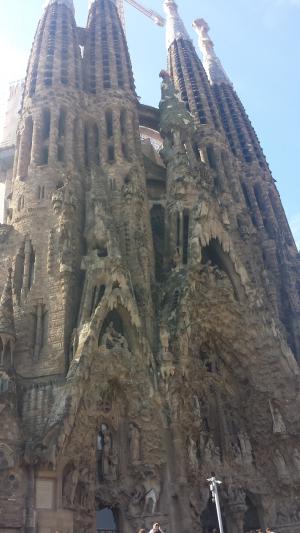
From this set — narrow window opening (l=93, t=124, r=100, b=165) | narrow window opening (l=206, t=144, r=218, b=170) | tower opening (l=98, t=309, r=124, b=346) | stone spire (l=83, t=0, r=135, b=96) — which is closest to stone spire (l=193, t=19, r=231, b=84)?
stone spire (l=83, t=0, r=135, b=96)

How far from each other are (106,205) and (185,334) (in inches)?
251

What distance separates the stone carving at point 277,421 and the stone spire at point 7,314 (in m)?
10.0

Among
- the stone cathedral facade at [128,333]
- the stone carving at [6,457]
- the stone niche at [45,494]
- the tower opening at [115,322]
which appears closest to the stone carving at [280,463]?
the stone cathedral facade at [128,333]

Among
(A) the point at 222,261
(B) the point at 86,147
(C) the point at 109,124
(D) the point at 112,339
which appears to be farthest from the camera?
(C) the point at 109,124

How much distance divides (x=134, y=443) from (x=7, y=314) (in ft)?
19.0

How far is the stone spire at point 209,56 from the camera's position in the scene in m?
42.8

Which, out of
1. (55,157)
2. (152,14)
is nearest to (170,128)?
(55,157)

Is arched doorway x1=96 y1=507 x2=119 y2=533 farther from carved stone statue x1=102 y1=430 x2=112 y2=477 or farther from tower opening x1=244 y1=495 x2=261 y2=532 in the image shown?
carved stone statue x1=102 y1=430 x2=112 y2=477

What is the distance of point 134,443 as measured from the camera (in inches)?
644

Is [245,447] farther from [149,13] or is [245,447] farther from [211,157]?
[149,13]

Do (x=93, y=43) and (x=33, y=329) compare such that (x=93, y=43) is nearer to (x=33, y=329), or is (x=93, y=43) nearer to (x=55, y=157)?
(x=55, y=157)

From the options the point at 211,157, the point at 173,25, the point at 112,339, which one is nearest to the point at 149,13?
the point at 173,25

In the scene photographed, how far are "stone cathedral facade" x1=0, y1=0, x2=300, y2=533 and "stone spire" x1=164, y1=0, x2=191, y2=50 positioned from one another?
16811 mm

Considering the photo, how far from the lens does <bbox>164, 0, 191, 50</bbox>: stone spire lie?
146 feet
